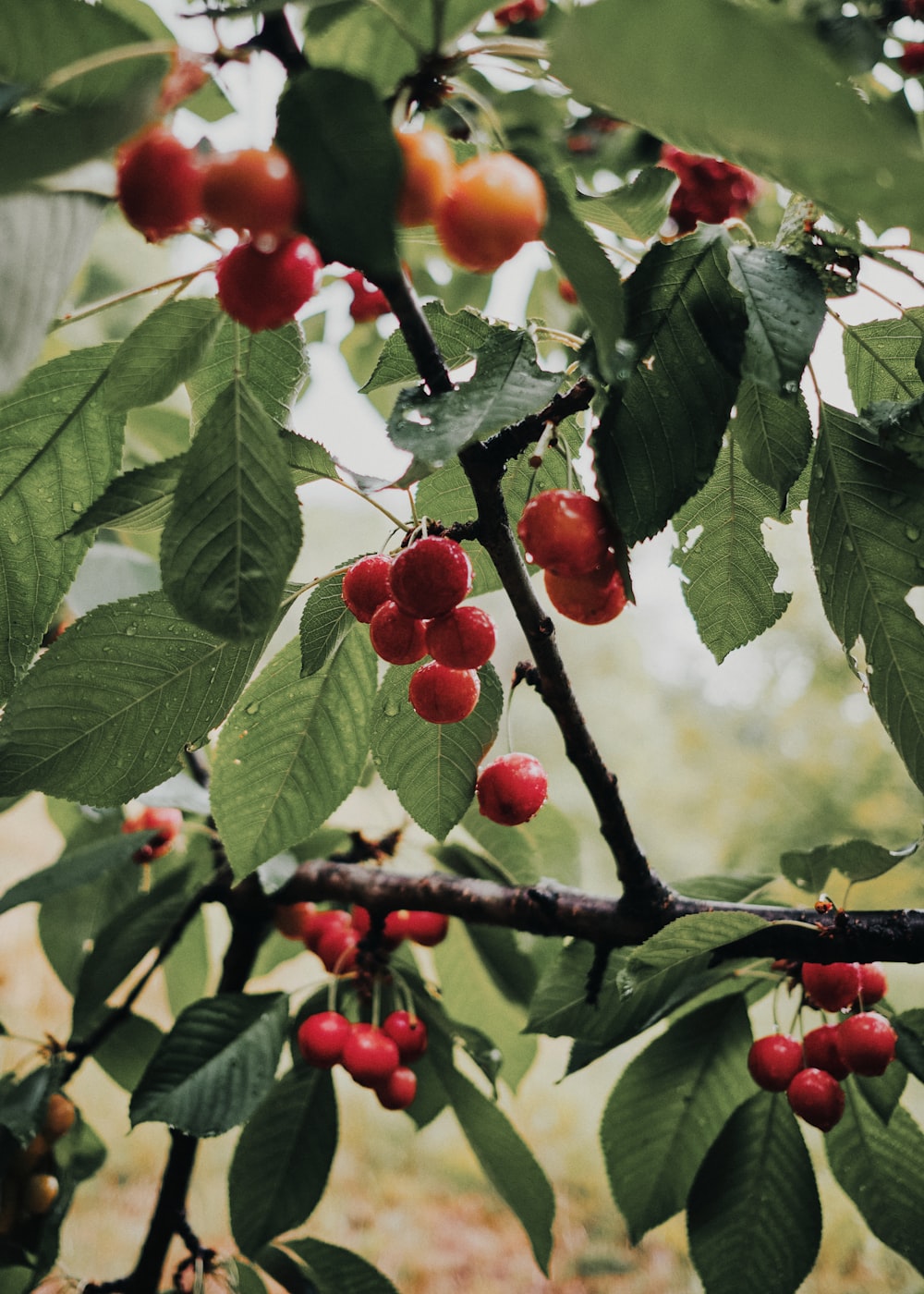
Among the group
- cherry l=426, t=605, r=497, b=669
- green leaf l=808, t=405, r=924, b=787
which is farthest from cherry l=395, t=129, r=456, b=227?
green leaf l=808, t=405, r=924, b=787

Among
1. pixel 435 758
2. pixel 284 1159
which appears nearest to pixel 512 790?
pixel 435 758

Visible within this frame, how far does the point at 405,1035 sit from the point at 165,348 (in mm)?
801

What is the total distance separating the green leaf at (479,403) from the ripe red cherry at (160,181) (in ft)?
0.44

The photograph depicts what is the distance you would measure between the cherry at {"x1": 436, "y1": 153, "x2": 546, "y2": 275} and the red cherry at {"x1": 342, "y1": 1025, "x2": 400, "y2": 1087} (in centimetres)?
83

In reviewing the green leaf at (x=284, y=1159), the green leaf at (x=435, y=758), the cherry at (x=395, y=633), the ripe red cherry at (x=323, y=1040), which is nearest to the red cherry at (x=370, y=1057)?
the ripe red cherry at (x=323, y=1040)

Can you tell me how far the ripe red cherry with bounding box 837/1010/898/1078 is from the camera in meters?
0.78

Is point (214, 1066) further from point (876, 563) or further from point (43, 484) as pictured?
point (876, 563)

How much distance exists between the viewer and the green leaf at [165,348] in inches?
21.9

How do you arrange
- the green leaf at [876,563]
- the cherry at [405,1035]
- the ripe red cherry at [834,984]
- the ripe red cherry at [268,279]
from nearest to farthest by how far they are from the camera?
A: the ripe red cherry at [268,279]
the green leaf at [876,563]
the ripe red cherry at [834,984]
the cherry at [405,1035]

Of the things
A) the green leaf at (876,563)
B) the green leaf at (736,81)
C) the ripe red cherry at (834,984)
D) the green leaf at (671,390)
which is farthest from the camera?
the ripe red cherry at (834,984)

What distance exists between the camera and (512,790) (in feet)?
2.43

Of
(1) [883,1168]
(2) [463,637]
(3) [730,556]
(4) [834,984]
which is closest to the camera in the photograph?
(2) [463,637]

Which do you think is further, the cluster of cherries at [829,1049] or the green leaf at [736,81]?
the cluster of cherries at [829,1049]

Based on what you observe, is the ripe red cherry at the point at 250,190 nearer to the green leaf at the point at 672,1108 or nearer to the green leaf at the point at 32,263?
the green leaf at the point at 32,263
